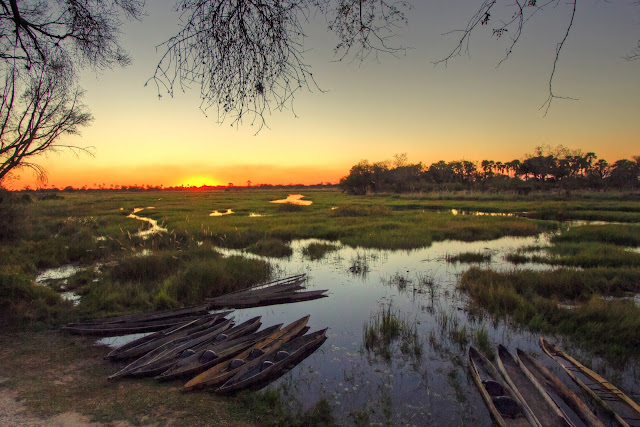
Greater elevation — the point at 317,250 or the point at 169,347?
the point at 169,347

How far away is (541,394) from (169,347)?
7.26m

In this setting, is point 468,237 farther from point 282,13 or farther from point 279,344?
point 282,13

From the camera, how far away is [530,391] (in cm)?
594

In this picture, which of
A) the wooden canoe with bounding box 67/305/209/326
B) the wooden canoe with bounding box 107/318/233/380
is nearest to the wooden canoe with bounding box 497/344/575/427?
the wooden canoe with bounding box 107/318/233/380

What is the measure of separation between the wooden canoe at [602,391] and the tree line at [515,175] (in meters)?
68.7

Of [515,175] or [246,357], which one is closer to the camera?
[246,357]

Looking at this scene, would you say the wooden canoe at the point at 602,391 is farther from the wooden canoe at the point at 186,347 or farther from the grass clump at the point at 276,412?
the wooden canoe at the point at 186,347

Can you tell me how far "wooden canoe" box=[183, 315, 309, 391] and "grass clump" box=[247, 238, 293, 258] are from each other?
34.4 feet

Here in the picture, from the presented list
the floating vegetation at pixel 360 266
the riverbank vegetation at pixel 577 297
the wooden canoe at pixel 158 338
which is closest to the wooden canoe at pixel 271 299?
the wooden canoe at pixel 158 338

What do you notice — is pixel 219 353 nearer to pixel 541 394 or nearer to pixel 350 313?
pixel 350 313

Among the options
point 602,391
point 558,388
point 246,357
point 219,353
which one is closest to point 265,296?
point 219,353

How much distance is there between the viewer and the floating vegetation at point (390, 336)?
8.00 metres

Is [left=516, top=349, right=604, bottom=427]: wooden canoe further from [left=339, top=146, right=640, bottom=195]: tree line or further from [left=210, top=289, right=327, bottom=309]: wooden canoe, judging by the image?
[left=339, top=146, right=640, bottom=195]: tree line

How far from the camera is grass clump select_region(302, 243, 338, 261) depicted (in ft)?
63.1
